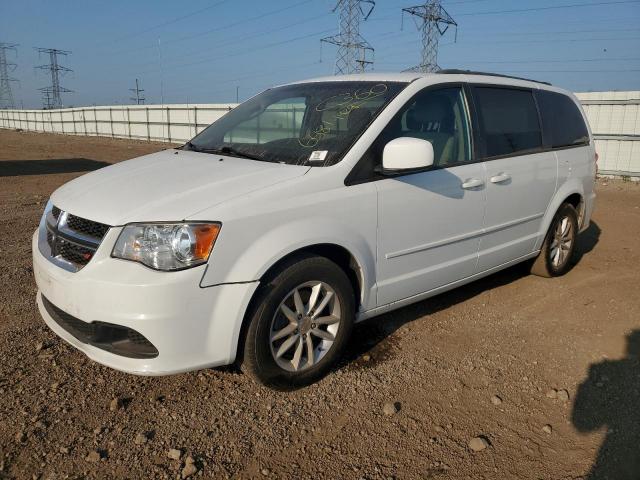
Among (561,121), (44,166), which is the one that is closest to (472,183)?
(561,121)

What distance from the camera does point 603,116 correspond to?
12.9 m

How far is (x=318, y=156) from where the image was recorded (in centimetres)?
305

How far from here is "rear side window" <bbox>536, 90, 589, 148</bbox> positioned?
4648mm

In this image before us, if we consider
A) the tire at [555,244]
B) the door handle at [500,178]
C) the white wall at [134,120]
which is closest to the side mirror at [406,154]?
the door handle at [500,178]

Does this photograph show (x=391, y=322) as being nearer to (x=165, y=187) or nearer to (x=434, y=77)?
(x=434, y=77)

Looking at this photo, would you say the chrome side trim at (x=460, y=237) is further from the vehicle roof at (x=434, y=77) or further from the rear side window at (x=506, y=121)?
the vehicle roof at (x=434, y=77)

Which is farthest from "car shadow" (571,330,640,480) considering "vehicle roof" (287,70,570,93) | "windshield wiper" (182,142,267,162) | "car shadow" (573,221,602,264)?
"car shadow" (573,221,602,264)

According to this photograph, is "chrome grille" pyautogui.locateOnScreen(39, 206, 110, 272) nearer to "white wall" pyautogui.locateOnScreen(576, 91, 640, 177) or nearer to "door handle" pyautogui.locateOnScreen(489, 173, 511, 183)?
"door handle" pyautogui.locateOnScreen(489, 173, 511, 183)

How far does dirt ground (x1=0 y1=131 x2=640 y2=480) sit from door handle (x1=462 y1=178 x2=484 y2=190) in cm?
107

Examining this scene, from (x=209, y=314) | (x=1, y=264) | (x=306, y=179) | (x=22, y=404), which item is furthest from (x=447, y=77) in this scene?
(x=1, y=264)

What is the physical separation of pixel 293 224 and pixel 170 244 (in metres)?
0.64

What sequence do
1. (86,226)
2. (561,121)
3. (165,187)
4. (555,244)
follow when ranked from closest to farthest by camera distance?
1. (86,226)
2. (165,187)
3. (561,121)
4. (555,244)

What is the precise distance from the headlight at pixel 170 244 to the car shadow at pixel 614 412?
6.82ft

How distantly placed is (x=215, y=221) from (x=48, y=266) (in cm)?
102
